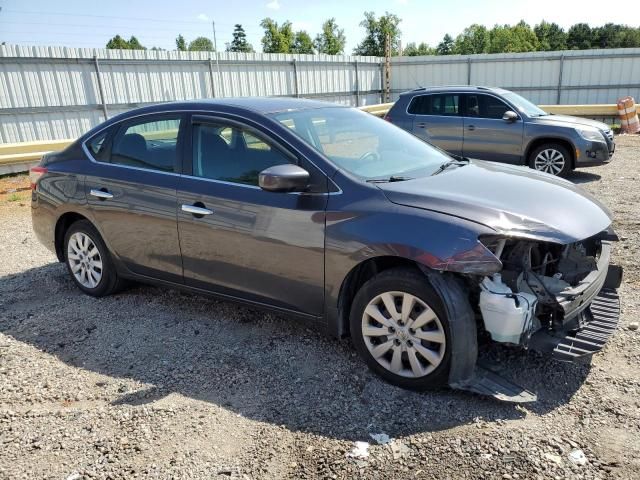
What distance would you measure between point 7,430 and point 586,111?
18.3m

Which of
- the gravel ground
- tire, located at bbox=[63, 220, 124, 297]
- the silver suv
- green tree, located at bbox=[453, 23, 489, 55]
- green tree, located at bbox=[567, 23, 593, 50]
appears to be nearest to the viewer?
the gravel ground

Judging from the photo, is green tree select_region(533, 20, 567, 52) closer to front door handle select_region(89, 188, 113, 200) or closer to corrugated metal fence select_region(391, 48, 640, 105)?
corrugated metal fence select_region(391, 48, 640, 105)

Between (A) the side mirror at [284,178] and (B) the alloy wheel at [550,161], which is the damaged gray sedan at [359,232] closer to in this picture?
(A) the side mirror at [284,178]

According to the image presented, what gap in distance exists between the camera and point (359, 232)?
3314 mm

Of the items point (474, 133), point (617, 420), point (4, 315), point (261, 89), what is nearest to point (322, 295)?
point (617, 420)

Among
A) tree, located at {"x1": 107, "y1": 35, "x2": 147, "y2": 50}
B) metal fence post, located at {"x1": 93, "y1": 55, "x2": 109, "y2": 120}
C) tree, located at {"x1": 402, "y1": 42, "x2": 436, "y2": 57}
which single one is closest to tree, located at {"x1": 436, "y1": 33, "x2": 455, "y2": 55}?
tree, located at {"x1": 402, "y1": 42, "x2": 436, "y2": 57}

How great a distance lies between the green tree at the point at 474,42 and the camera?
71188 mm

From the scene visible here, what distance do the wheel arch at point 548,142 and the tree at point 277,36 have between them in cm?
5067

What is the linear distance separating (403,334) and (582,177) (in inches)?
330

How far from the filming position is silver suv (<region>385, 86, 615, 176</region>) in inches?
378

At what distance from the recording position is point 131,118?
470 centimetres

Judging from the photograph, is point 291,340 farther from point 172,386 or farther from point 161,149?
point 161,149

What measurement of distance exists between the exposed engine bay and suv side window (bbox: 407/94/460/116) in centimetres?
754

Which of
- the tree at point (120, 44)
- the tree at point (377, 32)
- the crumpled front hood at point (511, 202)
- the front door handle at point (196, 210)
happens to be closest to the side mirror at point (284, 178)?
the crumpled front hood at point (511, 202)
